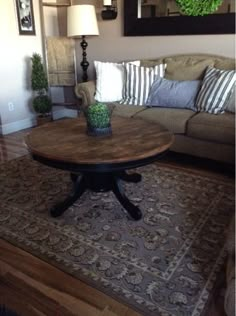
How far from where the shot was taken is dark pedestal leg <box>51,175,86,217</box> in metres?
2.13

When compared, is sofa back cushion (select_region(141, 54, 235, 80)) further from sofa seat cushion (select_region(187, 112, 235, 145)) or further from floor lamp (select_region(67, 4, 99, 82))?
floor lamp (select_region(67, 4, 99, 82))

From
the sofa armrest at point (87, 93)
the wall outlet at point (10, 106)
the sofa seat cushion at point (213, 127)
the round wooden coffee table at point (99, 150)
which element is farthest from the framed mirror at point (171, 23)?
the wall outlet at point (10, 106)

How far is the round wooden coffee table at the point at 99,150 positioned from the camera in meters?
1.75

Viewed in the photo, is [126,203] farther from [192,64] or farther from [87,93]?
[192,64]

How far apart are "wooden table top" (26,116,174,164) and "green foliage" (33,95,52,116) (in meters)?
1.78

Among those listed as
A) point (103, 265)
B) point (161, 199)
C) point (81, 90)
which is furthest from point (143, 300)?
point (81, 90)

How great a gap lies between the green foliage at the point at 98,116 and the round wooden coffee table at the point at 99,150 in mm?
94

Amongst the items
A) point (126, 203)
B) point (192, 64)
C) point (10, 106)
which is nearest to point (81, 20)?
point (192, 64)

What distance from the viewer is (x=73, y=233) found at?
196 cm

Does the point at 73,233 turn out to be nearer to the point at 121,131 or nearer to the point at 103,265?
the point at 103,265

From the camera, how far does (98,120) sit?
6.78 feet

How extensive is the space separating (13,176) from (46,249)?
1.18 metres

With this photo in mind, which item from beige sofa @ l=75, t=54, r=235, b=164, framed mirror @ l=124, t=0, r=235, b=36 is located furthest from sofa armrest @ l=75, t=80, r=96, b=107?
framed mirror @ l=124, t=0, r=235, b=36

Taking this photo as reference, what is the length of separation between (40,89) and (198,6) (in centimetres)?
223
